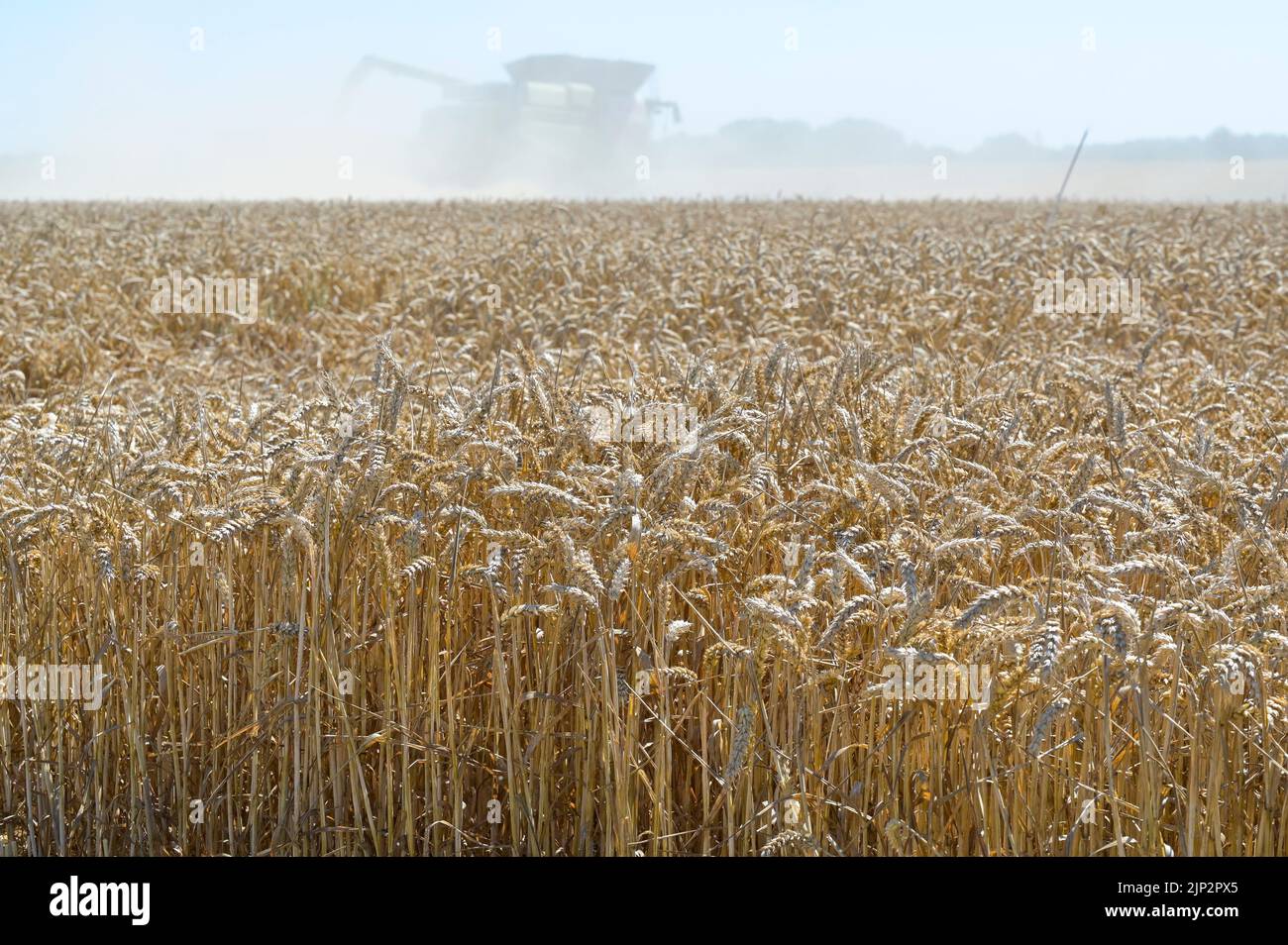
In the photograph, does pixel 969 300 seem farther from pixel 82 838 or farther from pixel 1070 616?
pixel 82 838

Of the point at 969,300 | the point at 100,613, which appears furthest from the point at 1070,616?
the point at 969,300

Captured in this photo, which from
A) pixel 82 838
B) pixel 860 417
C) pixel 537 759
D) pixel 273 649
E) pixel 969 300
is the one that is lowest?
pixel 82 838

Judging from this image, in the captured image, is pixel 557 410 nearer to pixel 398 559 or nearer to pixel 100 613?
pixel 398 559

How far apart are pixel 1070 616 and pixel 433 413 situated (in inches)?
72.9

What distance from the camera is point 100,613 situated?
2.91 meters

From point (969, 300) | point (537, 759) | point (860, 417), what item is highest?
point (969, 300)

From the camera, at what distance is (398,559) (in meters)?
2.91

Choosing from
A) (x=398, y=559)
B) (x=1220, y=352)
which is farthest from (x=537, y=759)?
(x=1220, y=352)

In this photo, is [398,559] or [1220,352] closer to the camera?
[398,559]

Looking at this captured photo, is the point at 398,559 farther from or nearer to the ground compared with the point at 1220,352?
nearer to the ground

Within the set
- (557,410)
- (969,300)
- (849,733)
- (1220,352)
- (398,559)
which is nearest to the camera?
(849,733)

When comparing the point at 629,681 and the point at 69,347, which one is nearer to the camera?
the point at 629,681
